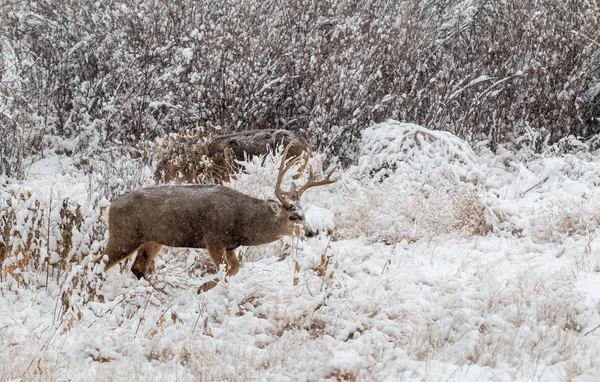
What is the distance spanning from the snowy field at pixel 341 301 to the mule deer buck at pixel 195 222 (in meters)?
0.17

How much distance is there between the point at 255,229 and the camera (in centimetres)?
534

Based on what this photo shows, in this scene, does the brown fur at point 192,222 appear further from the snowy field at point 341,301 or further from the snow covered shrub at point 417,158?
the snow covered shrub at point 417,158

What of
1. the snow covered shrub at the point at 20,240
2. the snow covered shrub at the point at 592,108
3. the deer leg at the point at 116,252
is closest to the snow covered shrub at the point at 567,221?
the deer leg at the point at 116,252

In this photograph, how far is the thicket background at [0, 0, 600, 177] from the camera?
405 inches

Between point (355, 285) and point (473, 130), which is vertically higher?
point (355, 285)

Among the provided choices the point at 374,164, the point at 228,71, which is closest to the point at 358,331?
the point at 374,164

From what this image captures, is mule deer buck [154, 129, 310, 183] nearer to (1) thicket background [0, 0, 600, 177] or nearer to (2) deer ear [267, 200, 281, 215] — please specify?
(1) thicket background [0, 0, 600, 177]

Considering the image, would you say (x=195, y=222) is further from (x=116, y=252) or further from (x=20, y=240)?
(x=20, y=240)

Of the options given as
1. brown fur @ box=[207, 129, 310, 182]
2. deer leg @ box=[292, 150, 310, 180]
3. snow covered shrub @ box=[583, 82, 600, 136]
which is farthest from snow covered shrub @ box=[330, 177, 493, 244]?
snow covered shrub @ box=[583, 82, 600, 136]

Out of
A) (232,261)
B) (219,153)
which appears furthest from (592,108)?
(232,261)

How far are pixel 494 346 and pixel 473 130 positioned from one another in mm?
7436

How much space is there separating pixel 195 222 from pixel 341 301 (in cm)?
127

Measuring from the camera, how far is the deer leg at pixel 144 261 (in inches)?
215

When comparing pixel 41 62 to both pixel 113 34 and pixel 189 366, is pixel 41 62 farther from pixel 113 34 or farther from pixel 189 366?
pixel 189 366
